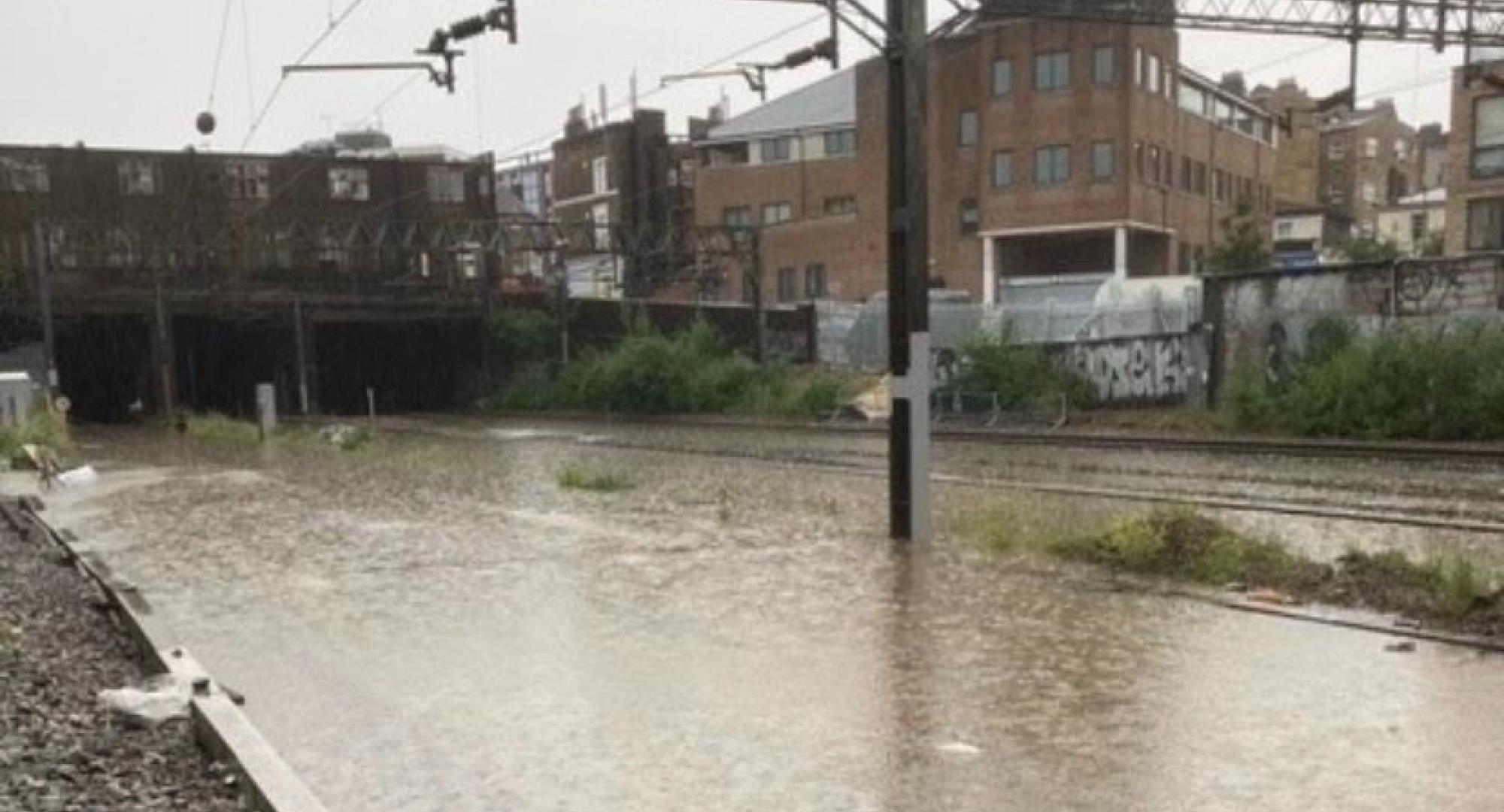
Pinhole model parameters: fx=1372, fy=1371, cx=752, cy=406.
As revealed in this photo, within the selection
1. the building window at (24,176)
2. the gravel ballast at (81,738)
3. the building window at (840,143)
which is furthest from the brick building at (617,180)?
the gravel ballast at (81,738)

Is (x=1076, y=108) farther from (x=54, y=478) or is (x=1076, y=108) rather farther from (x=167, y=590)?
(x=167, y=590)

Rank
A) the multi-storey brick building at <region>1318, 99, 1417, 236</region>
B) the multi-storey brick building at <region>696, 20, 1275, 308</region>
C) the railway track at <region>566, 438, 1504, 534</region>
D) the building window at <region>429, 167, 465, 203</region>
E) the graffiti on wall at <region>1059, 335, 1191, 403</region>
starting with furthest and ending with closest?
1. the multi-storey brick building at <region>1318, 99, 1417, 236</region>
2. the building window at <region>429, 167, 465, 203</region>
3. the multi-storey brick building at <region>696, 20, 1275, 308</region>
4. the graffiti on wall at <region>1059, 335, 1191, 403</region>
5. the railway track at <region>566, 438, 1504, 534</region>

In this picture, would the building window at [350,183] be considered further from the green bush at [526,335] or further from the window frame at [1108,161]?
the window frame at [1108,161]

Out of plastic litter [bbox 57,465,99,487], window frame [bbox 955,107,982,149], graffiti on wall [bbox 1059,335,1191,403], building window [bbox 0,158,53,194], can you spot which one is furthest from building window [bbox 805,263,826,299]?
plastic litter [bbox 57,465,99,487]

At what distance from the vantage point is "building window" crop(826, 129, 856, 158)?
205 feet

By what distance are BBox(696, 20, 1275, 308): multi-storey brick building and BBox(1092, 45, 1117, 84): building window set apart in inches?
2.4

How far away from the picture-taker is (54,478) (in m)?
22.9

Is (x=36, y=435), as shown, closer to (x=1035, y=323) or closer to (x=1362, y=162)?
(x=1035, y=323)

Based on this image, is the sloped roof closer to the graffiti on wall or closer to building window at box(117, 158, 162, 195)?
building window at box(117, 158, 162, 195)

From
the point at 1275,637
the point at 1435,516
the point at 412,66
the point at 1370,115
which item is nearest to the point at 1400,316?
the point at 1435,516

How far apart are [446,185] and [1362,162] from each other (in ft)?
208

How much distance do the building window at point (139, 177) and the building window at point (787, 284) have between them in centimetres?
2943

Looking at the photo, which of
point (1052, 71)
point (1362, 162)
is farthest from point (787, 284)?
point (1362, 162)

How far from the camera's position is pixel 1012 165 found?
179 ft
